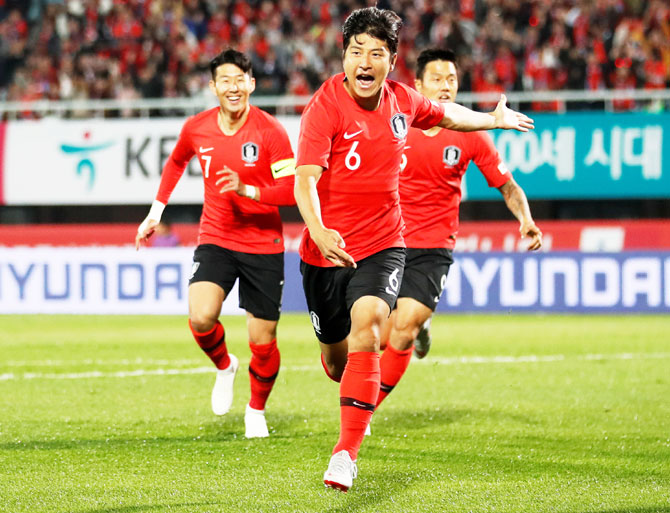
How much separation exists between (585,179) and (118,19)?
29.8ft

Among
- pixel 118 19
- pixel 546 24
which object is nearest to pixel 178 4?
pixel 118 19

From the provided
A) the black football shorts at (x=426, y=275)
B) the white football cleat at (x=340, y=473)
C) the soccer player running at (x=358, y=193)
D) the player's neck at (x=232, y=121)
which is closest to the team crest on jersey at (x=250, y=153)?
the player's neck at (x=232, y=121)

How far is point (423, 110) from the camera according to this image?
A: 5703 mm

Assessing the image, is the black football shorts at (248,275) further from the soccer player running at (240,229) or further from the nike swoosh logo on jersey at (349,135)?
the nike swoosh logo on jersey at (349,135)

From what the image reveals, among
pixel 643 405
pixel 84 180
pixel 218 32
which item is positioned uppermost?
pixel 218 32

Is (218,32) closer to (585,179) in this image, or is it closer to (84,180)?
(84,180)

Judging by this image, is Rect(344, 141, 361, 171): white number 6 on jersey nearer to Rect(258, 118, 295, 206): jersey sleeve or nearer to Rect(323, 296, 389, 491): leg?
Rect(323, 296, 389, 491): leg

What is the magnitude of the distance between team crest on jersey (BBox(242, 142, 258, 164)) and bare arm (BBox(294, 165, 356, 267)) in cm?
182

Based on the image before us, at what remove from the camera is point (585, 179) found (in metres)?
18.2

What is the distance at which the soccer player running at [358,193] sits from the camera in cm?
513

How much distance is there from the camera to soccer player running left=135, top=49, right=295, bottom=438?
6910mm

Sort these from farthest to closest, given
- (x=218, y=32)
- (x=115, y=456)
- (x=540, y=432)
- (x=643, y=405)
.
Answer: (x=218, y=32)
(x=643, y=405)
(x=540, y=432)
(x=115, y=456)

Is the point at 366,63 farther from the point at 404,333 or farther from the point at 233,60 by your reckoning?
the point at 404,333

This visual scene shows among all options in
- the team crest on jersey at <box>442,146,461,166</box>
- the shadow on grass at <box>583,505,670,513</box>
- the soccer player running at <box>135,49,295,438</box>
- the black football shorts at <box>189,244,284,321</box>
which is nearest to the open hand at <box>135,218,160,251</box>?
the soccer player running at <box>135,49,295,438</box>
